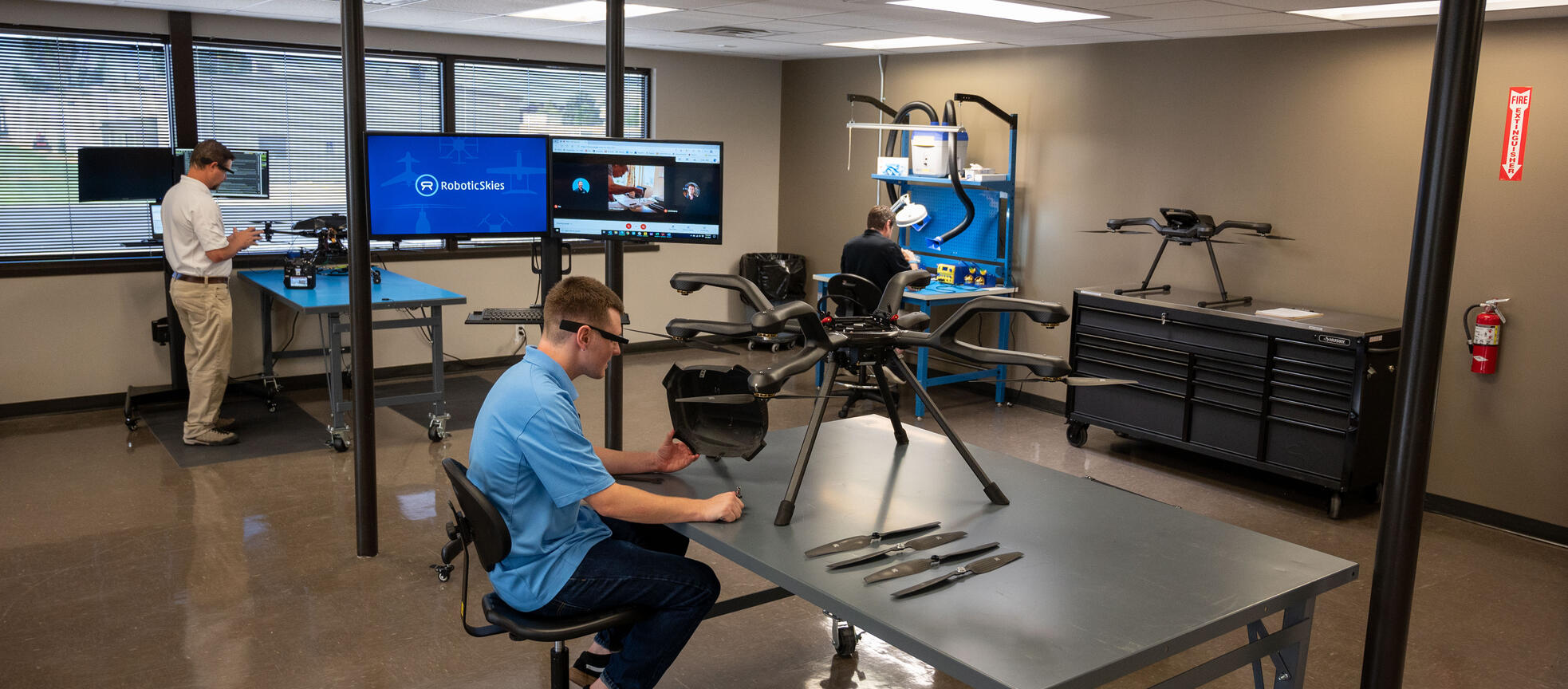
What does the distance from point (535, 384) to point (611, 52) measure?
2.06 metres

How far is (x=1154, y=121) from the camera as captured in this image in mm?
6355

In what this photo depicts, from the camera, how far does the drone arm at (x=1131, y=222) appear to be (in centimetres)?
584

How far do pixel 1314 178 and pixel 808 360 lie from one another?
419 cm

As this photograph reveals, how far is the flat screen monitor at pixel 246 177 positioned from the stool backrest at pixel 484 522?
4.74 metres

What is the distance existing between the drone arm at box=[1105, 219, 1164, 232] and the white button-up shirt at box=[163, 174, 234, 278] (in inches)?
185

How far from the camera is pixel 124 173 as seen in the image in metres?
6.18

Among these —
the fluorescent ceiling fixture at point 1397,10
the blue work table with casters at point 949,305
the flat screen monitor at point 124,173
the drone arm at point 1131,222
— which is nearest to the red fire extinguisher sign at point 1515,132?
the fluorescent ceiling fixture at point 1397,10

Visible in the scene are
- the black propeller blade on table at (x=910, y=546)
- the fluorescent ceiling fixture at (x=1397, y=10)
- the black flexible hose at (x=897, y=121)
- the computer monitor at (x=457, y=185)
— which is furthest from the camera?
the black flexible hose at (x=897, y=121)

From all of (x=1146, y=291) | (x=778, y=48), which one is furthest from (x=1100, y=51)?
(x=778, y=48)

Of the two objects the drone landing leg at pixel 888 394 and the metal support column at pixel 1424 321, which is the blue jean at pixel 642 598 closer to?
the drone landing leg at pixel 888 394

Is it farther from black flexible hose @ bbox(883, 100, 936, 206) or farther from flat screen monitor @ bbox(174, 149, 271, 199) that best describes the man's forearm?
black flexible hose @ bbox(883, 100, 936, 206)

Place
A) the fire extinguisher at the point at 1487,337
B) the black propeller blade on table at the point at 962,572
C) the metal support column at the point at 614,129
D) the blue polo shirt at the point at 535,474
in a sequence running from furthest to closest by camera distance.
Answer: the fire extinguisher at the point at 1487,337, the metal support column at the point at 614,129, the blue polo shirt at the point at 535,474, the black propeller blade on table at the point at 962,572

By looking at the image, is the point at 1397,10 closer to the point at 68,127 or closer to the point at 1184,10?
the point at 1184,10

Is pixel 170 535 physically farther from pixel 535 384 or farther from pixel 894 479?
pixel 894 479
